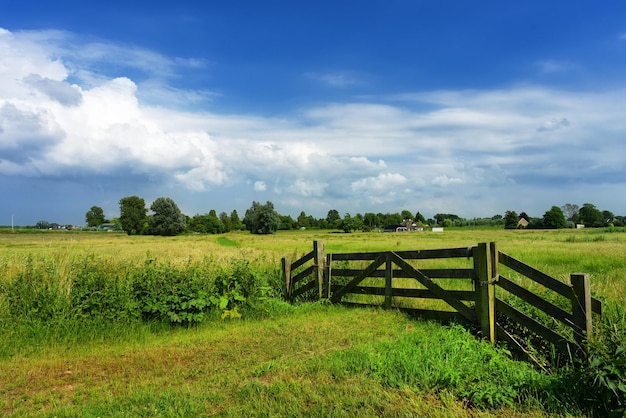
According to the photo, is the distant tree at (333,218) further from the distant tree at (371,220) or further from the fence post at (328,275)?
the fence post at (328,275)

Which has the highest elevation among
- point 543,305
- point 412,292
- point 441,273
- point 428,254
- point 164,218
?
point 164,218

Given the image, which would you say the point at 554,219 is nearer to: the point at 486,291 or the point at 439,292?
the point at 439,292

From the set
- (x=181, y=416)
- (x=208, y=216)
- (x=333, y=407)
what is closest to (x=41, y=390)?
(x=181, y=416)

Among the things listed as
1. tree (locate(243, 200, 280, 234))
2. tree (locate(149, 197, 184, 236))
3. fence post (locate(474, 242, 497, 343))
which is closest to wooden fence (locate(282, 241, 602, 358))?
fence post (locate(474, 242, 497, 343))

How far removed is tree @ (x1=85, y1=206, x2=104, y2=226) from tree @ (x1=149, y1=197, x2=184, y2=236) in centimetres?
7747

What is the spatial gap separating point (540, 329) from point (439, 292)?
215 centimetres

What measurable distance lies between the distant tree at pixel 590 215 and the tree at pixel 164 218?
112112 mm

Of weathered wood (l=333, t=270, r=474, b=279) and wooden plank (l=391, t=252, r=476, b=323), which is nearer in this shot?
wooden plank (l=391, t=252, r=476, b=323)

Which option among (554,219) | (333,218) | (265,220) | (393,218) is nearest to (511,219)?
(554,219)

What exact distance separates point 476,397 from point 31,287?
357 inches

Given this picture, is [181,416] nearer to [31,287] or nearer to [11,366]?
[11,366]

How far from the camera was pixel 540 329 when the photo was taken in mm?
6266

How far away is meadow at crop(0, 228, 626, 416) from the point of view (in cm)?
451

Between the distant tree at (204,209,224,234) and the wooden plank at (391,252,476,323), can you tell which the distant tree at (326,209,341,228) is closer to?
the distant tree at (204,209,224,234)
